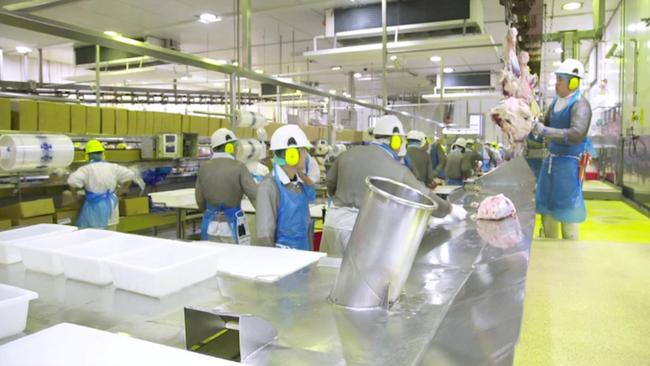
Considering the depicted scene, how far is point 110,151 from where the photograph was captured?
7.21 metres

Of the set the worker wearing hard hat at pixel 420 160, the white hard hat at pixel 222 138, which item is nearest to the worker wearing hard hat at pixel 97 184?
the white hard hat at pixel 222 138

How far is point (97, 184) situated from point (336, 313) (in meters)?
5.24

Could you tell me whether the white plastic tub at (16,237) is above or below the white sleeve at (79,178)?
below

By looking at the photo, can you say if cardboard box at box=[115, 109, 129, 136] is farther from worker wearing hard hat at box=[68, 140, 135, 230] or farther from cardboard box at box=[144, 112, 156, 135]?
worker wearing hard hat at box=[68, 140, 135, 230]

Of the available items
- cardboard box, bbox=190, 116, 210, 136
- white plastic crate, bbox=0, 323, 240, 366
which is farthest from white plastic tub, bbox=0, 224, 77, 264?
cardboard box, bbox=190, 116, 210, 136

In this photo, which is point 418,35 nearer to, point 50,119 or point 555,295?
point 50,119

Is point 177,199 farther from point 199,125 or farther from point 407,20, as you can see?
point 407,20

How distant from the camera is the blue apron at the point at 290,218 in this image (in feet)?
9.06

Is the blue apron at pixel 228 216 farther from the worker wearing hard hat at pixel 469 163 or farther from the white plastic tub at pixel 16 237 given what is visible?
the worker wearing hard hat at pixel 469 163

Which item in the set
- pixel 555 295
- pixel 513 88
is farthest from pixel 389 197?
pixel 513 88

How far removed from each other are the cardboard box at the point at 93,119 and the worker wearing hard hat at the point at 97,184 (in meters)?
0.66

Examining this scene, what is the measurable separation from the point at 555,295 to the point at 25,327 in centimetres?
204

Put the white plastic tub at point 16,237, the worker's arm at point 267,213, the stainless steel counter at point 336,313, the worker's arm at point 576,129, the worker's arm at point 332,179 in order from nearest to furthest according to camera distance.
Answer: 1. the stainless steel counter at point 336,313
2. the white plastic tub at point 16,237
3. the worker's arm at point 267,213
4. the worker's arm at point 576,129
5. the worker's arm at point 332,179

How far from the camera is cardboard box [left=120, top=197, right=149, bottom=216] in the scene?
710 cm
